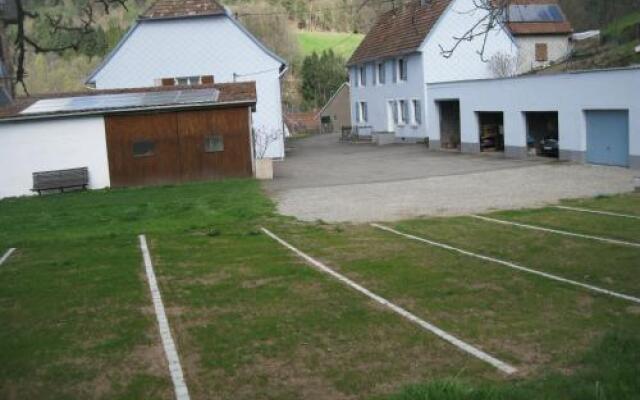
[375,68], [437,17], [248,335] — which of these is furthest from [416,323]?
[375,68]

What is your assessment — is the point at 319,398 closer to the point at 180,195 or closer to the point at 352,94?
the point at 180,195

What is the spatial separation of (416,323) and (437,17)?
3931 cm

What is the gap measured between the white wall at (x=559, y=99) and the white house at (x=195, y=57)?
9.17m

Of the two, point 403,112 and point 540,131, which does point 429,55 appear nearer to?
point 403,112

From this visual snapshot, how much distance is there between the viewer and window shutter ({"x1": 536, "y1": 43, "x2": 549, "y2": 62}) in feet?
172

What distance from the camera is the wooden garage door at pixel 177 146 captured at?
92.6ft

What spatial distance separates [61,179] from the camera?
27.7 m

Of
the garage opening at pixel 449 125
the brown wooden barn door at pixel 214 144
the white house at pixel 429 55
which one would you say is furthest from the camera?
the white house at pixel 429 55

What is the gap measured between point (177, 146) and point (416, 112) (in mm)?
23139

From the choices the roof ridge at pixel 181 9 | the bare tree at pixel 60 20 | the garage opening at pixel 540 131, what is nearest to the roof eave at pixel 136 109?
the bare tree at pixel 60 20

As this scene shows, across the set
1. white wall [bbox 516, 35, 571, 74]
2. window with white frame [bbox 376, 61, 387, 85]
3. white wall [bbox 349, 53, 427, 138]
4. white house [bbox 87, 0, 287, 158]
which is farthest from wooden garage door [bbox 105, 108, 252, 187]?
white wall [bbox 516, 35, 571, 74]

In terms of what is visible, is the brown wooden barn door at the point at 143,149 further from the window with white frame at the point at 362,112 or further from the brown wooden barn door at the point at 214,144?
the window with white frame at the point at 362,112

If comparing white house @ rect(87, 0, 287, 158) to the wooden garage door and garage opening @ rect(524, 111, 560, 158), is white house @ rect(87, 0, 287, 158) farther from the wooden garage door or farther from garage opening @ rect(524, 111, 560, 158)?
garage opening @ rect(524, 111, 560, 158)

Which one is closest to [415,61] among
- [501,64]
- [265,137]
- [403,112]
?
[403,112]
